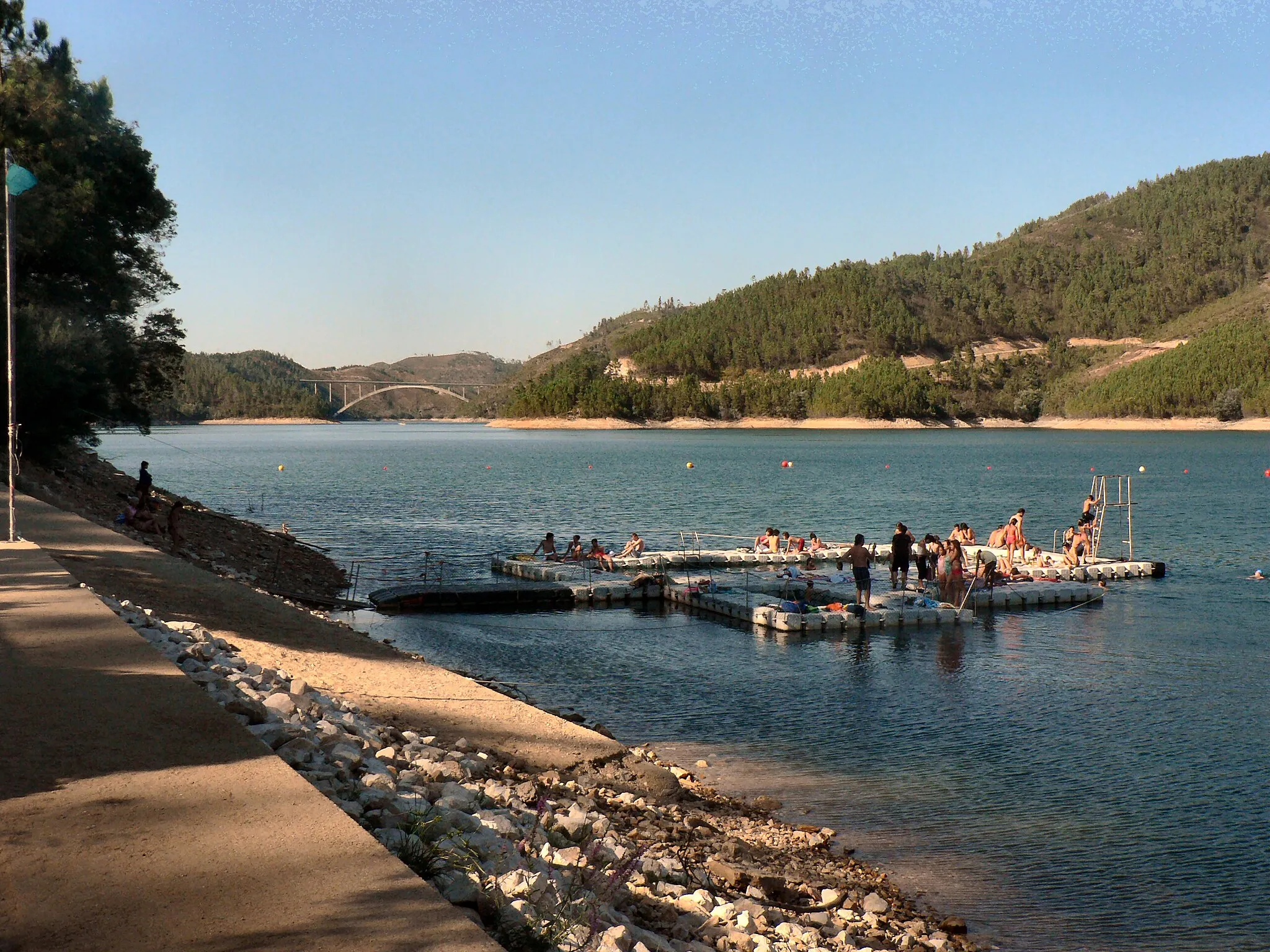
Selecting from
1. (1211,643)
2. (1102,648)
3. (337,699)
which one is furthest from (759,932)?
(1211,643)

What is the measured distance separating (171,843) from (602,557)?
28059 mm

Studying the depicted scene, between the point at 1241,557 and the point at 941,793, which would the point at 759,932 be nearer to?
the point at 941,793

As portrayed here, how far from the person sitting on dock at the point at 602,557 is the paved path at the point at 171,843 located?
24.8 metres


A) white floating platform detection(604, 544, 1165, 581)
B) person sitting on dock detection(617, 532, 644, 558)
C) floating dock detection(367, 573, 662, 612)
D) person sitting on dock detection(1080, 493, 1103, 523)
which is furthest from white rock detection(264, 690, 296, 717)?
person sitting on dock detection(1080, 493, 1103, 523)

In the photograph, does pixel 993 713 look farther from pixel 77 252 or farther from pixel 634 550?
pixel 77 252

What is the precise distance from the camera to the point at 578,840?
9.19 m

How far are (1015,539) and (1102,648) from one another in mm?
10695

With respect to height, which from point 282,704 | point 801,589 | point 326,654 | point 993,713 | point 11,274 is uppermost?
point 11,274

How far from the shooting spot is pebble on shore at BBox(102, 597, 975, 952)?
266 inches

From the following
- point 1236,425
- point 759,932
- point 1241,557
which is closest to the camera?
point 759,932

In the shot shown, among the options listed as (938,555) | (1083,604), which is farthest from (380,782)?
(1083,604)

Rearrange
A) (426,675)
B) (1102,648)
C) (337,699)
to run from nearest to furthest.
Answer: (337,699)
(426,675)
(1102,648)

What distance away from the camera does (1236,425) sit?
605 feet

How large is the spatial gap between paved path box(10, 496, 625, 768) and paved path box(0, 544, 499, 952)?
16.3ft
